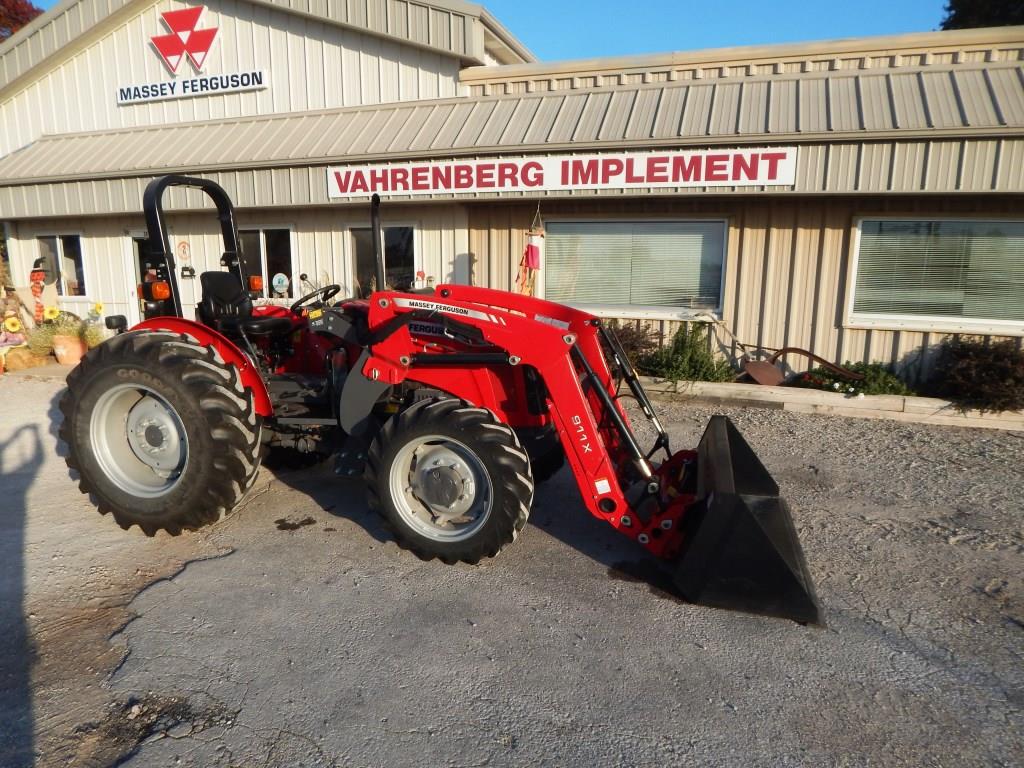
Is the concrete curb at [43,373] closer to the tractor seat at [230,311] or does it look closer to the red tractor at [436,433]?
the tractor seat at [230,311]

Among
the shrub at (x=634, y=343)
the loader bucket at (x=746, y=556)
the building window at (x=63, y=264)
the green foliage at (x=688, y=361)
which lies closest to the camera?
the loader bucket at (x=746, y=556)

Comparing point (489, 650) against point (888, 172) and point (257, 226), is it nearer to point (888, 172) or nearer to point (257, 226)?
point (888, 172)

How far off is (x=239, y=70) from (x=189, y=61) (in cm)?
101

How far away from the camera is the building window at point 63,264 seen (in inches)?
439

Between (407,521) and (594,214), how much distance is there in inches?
229

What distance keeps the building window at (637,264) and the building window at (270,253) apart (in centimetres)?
397

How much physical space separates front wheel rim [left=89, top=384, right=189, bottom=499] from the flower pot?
651 cm

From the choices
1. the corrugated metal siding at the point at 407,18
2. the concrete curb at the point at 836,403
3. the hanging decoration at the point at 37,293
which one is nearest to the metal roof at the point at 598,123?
the corrugated metal siding at the point at 407,18

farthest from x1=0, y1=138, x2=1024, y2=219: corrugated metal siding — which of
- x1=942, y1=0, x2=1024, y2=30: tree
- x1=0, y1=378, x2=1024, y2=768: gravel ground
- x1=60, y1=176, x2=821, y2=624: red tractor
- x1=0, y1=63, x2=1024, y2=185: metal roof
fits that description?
x1=942, y1=0, x2=1024, y2=30: tree

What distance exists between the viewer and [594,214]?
8.41 m

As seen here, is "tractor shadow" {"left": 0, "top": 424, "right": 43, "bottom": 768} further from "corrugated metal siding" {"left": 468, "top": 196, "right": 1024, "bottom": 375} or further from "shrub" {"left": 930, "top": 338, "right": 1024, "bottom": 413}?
"shrub" {"left": 930, "top": 338, "right": 1024, "bottom": 413}

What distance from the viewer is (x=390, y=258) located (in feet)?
31.1

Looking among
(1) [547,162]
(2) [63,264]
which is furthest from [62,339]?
(1) [547,162]

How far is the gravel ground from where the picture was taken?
7.77 feet
